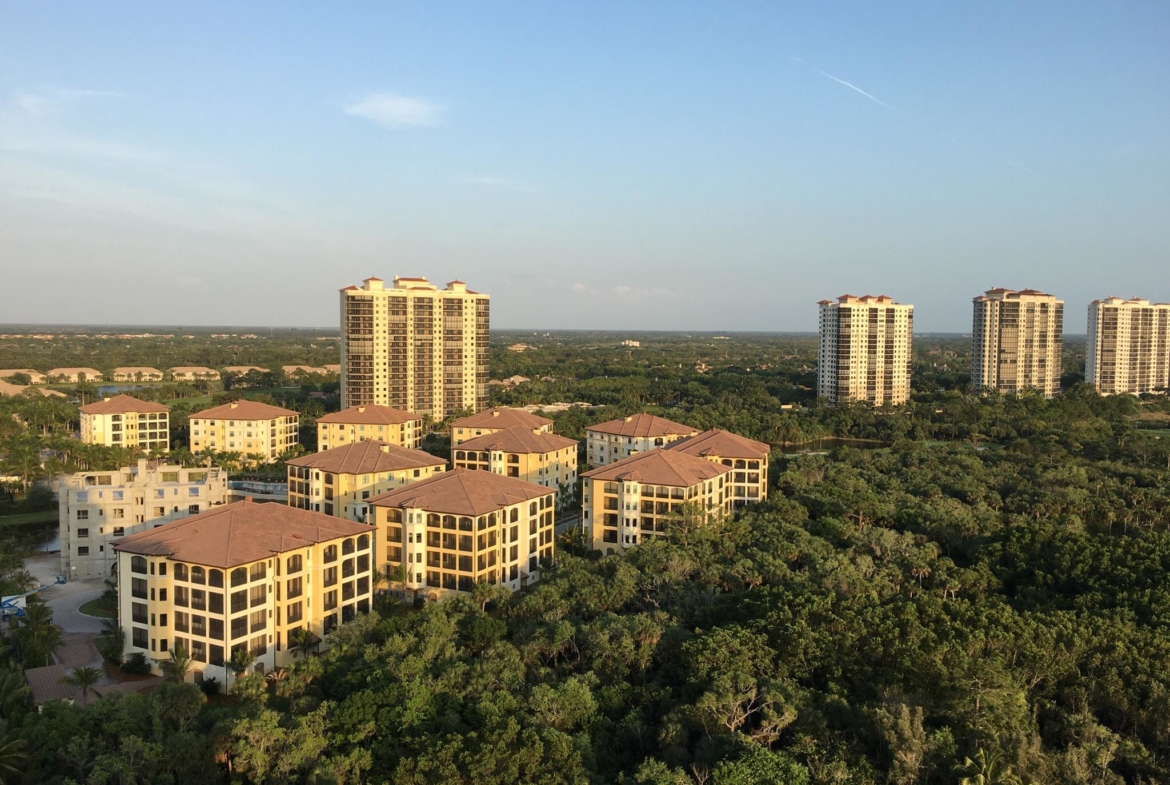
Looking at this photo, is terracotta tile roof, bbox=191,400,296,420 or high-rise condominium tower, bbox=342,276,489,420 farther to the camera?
high-rise condominium tower, bbox=342,276,489,420

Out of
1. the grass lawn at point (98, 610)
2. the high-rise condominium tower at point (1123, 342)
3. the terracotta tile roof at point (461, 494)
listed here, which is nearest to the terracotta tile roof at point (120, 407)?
the grass lawn at point (98, 610)

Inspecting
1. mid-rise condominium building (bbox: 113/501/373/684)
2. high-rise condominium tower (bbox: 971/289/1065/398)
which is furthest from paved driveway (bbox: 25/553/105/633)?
high-rise condominium tower (bbox: 971/289/1065/398)

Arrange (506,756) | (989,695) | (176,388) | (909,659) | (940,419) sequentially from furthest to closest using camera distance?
(176,388), (940,419), (909,659), (989,695), (506,756)

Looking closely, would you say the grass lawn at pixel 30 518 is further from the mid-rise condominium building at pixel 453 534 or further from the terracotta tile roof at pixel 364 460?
the mid-rise condominium building at pixel 453 534

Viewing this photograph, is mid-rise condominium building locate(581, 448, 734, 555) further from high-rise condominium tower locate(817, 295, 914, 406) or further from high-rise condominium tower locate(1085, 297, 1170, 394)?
high-rise condominium tower locate(1085, 297, 1170, 394)

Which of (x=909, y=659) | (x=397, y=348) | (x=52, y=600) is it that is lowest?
(x=52, y=600)

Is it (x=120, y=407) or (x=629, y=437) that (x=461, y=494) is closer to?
(x=629, y=437)

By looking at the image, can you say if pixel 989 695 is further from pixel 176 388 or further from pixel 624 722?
pixel 176 388

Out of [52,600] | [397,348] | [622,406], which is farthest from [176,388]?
[52,600]
